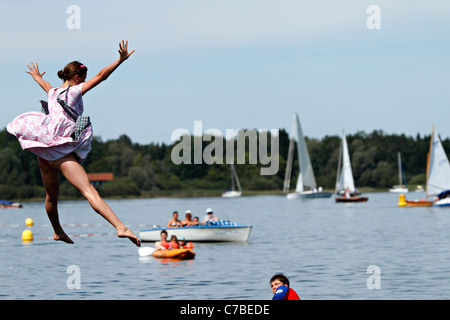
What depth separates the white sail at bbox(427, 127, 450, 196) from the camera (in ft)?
353

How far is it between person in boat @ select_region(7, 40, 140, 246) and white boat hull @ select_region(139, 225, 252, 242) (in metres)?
55.7

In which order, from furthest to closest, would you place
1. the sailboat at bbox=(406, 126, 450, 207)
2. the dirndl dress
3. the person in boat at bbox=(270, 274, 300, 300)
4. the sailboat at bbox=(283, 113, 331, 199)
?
the sailboat at bbox=(283, 113, 331, 199) < the sailboat at bbox=(406, 126, 450, 207) < the person in boat at bbox=(270, 274, 300, 300) < the dirndl dress

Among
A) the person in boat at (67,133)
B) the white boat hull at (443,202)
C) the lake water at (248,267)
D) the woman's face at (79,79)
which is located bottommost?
the white boat hull at (443,202)

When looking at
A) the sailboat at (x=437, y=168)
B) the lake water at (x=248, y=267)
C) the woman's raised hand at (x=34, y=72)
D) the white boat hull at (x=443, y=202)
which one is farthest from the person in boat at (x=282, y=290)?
the white boat hull at (x=443, y=202)

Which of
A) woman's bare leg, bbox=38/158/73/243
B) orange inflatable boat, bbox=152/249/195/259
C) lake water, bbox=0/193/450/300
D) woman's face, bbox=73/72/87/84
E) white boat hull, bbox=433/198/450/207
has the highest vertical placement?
woman's face, bbox=73/72/87/84

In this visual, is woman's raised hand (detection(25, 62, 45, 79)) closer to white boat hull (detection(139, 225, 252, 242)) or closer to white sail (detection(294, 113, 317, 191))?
white boat hull (detection(139, 225, 252, 242))

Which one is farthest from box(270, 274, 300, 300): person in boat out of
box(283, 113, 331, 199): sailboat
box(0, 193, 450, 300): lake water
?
box(283, 113, 331, 199): sailboat

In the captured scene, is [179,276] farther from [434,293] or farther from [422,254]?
[422,254]

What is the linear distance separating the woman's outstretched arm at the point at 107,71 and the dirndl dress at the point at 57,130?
73 millimetres

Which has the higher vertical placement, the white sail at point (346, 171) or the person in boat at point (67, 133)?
the person in boat at point (67, 133)

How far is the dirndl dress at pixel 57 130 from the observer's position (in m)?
5.48

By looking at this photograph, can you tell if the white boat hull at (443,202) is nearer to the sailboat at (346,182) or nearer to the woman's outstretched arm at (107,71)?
the sailboat at (346,182)

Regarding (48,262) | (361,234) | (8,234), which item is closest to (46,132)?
(48,262)

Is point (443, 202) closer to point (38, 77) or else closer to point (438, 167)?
point (438, 167)
